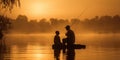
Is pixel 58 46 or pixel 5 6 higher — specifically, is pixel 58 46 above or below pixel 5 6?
below

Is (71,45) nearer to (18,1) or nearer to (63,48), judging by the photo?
(63,48)

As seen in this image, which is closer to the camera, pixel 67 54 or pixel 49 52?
pixel 67 54

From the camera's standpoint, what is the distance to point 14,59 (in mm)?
24062

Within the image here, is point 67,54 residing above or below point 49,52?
above

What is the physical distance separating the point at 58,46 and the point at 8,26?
9584mm

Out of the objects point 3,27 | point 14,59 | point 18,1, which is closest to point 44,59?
point 14,59

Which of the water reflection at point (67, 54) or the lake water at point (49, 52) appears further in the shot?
the lake water at point (49, 52)

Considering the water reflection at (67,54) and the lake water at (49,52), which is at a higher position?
the water reflection at (67,54)

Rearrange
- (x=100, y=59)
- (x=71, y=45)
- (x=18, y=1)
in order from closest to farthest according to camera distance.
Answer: (x=100, y=59) < (x=71, y=45) < (x=18, y=1)

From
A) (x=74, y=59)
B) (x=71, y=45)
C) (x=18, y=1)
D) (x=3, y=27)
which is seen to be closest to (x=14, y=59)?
(x=74, y=59)

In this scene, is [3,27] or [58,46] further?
[3,27]

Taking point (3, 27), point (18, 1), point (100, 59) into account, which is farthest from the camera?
point (3, 27)

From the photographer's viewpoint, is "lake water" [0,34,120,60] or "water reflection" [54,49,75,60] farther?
"lake water" [0,34,120,60]

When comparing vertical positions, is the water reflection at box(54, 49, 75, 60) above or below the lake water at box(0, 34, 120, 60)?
above
